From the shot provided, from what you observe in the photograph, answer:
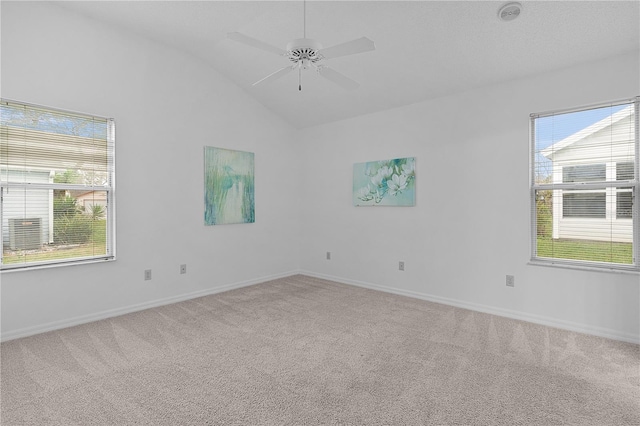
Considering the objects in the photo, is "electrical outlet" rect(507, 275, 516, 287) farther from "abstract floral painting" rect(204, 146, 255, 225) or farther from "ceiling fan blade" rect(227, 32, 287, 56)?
"abstract floral painting" rect(204, 146, 255, 225)

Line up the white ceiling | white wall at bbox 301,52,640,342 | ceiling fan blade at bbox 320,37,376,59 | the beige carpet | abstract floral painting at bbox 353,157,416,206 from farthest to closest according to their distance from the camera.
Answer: abstract floral painting at bbox 353,157,416,206 < white wall at bbox 301,52,640,342 < the white ceiling < ceiling fan blade at bbox 320,37,376,59 < the beige carpet

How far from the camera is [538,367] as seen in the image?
2.57 m

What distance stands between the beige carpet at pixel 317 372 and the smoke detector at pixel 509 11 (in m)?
2.79

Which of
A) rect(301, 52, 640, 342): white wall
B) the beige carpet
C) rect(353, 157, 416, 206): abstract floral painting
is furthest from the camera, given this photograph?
rect(353, 157, 416, 206): abstract floral painting

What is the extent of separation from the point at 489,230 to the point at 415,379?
2153 millimetres

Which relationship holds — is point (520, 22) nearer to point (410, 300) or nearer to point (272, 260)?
point (410, 300)

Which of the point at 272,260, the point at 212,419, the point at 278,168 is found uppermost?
the point at 278,168

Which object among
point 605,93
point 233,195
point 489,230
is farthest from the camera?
point 233,195

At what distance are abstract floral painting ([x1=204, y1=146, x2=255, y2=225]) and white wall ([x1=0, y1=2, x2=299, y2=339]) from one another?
0.33 feet

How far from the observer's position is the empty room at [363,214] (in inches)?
90.8

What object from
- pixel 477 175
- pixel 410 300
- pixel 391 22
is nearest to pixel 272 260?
pixel 410 300

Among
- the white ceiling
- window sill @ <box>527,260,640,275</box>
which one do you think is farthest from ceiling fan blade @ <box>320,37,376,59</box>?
window sill @ <box>527,260,640,275</box>

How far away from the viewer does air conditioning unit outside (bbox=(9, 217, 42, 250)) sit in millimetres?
3170

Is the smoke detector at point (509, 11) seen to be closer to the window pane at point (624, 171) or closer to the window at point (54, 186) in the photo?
the window pane at point (624, 171)
